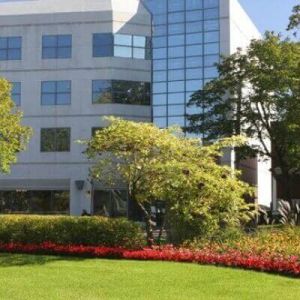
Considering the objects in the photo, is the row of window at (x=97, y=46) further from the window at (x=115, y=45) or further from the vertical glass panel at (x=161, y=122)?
the vertical glass panel at (x=161, y=122)

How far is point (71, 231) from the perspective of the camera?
1873 centimetres

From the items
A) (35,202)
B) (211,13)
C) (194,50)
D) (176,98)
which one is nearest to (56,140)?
(35,202)

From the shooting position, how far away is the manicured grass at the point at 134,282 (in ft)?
37.0

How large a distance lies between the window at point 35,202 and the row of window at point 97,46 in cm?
1017

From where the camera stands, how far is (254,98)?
36.8 m

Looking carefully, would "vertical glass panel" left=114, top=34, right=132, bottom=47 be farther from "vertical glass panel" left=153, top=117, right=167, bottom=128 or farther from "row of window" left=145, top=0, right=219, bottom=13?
"vertical glass panel" left=153, top=117, right=167, bottom=128

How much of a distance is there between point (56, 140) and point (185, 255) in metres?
31.8

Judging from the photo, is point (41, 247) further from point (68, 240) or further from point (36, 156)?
point (36, 156)

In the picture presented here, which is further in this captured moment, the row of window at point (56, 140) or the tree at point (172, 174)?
the row of window at point (56, 140)

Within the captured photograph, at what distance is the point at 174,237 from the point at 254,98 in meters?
19.7

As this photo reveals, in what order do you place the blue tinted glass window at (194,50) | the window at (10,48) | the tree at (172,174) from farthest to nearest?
the window at (10,48) < the blue tinted glass window at (194,50) < the tree at (172,174)

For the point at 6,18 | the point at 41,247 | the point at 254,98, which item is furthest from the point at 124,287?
the point at 6,18

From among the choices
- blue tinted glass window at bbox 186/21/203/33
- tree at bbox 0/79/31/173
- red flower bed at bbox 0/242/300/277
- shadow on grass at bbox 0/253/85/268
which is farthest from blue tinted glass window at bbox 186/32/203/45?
shadow on grass at bbox 0/253/85/268

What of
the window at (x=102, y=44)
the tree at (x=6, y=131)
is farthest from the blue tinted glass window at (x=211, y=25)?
the tree at (x=6, y=131)
